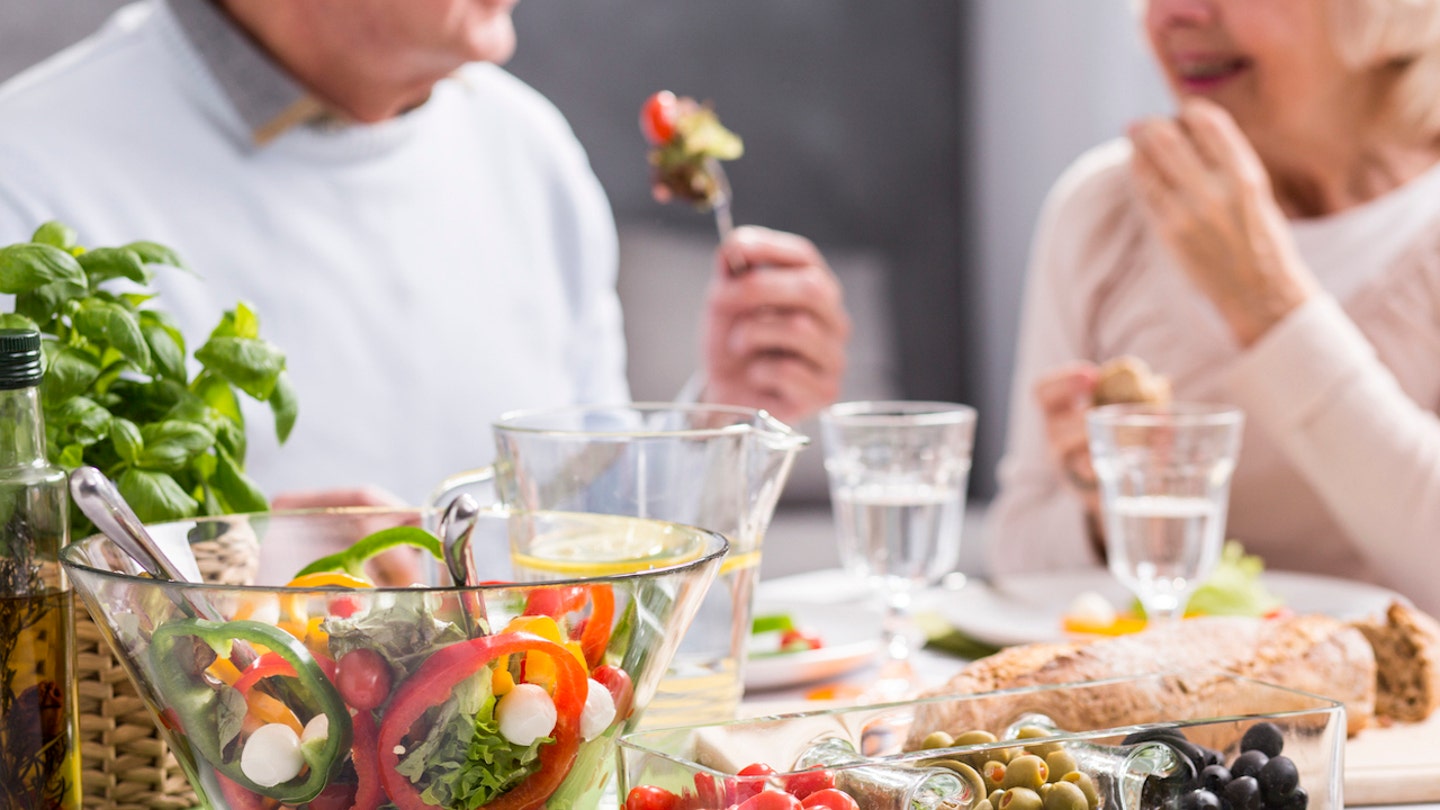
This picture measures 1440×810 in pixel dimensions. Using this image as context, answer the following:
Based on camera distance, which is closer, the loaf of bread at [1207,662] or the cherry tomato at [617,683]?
the cherry tomato at [617,683]

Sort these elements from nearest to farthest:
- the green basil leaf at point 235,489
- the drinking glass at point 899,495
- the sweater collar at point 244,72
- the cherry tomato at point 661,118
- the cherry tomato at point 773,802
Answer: the cherry tomato at point 773,802 < the green basil leaf at point 235,489 < the drinking glass at point 899,495 < the cherry tomato at point 661,118 < the sweater collar at point 244,72

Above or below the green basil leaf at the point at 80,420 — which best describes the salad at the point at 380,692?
below

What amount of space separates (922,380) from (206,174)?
2412 millimetres

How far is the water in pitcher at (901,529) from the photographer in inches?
36.0

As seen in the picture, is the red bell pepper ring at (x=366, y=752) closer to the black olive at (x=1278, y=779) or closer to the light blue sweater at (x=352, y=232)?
the black olive at (x=1278, y=779)

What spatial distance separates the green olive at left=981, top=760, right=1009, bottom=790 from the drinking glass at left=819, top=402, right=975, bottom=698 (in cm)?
44

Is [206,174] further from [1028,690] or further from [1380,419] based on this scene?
[1380,419]

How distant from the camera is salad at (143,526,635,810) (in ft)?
1.44

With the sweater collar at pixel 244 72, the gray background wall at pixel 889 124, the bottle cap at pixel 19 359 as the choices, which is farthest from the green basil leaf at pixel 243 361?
the gray background wall at pixel 889 124

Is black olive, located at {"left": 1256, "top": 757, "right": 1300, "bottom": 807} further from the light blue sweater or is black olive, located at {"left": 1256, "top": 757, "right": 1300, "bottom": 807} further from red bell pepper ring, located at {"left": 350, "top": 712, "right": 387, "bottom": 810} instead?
the light blue sweater

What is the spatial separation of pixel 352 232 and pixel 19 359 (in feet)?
3.59

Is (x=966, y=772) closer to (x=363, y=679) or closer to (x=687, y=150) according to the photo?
(x=363, y=679)

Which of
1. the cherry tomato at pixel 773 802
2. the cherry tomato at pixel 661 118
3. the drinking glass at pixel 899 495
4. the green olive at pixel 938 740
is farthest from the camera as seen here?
the cherry tomato at pixel 661 118

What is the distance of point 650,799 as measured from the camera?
46 cm
